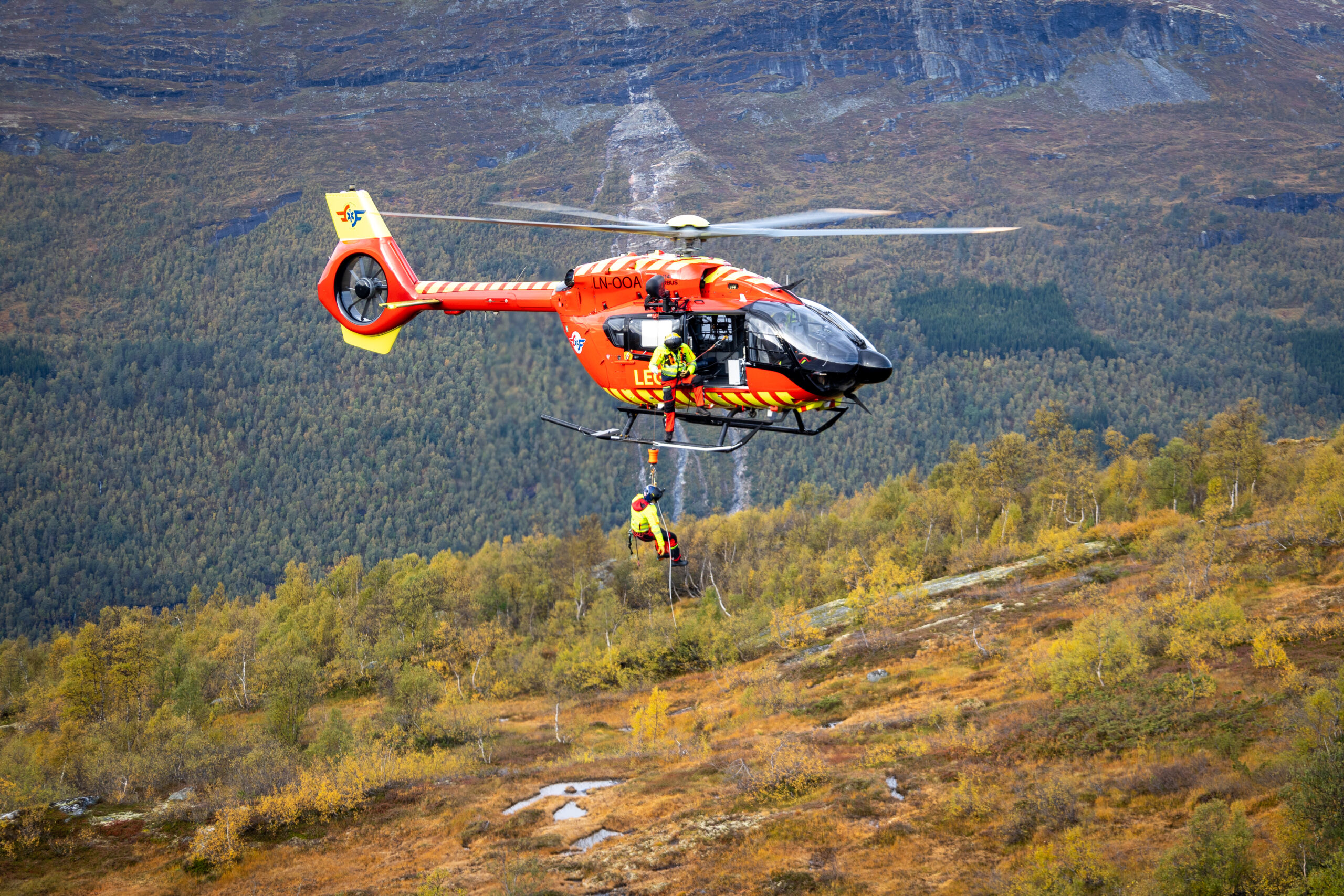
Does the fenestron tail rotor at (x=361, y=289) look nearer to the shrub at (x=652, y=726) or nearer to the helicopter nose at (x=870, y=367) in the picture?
the helicopter nose at (x=870, y=367)

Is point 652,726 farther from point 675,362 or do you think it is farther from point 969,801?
point 675,362

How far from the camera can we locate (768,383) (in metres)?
31.7

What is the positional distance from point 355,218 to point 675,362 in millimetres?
18239

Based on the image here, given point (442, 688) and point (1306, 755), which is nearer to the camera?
point (1306, 755)

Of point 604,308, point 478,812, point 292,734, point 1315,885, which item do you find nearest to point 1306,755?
point 1315,885

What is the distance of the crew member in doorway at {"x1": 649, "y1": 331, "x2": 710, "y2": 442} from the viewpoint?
106 feet

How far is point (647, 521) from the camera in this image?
33.3 meters

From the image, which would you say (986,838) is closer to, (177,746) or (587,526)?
(177,746)

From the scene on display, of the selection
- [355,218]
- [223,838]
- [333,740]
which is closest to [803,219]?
[355,218]

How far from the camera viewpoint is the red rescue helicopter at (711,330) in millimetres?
31016

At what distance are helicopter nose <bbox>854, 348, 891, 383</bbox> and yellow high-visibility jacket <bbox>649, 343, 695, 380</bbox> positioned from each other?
498cm

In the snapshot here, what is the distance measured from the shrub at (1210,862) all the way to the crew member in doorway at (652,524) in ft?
73.0

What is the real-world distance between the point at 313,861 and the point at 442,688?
42265mm

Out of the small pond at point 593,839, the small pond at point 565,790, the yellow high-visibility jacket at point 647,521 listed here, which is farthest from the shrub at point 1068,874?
the small pond at point 565,790
